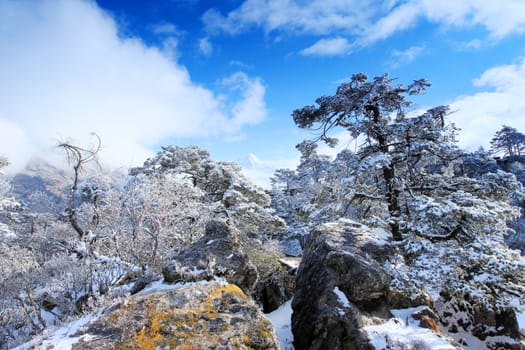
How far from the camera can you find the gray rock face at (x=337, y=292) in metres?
4.80

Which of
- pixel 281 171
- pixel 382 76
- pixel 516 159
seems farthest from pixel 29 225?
pixel 516 159

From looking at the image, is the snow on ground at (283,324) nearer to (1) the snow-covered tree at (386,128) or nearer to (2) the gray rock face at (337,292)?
(2) the gray rock face at (337,292)

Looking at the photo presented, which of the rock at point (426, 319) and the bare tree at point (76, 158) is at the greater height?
the bare tree at point (76, 158)

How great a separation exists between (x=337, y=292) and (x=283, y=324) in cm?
259

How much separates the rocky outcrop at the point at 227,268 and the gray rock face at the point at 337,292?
1.59 m

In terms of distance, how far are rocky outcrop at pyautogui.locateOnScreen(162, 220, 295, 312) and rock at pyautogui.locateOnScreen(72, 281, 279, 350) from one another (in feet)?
4.88

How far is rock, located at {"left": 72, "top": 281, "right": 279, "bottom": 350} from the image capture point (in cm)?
321

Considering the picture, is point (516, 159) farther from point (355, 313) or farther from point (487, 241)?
point (355, 313)

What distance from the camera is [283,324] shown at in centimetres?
699

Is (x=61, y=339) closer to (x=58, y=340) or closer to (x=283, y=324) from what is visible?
(x=58, y=340)

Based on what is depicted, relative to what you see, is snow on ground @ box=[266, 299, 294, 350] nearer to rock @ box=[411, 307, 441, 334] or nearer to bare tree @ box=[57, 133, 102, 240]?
rock @ box=[411, 307, 441, 334]

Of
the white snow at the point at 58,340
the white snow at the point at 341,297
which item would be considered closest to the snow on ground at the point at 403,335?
the white snow at the point at 341,297

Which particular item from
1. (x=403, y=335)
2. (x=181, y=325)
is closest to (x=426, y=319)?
(x=403, y=335)

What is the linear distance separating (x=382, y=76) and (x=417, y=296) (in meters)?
6.46
